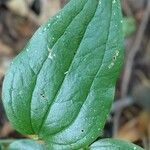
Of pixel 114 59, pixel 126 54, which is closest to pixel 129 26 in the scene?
pixel 126 54

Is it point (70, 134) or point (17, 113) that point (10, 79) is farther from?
point (70, 134)

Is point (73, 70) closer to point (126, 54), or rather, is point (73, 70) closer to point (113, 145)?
point (113, 145)

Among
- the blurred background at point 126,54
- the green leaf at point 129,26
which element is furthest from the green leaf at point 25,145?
the green leaf at point 129,26

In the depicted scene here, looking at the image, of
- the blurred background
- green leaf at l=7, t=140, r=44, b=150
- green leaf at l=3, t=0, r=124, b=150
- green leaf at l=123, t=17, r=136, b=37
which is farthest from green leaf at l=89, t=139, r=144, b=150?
green leaf at l=123, t=17, r=136, b=37

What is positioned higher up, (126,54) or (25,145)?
(25,145)

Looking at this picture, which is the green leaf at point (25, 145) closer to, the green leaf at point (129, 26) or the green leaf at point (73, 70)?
the green leaf at point (73, 70)

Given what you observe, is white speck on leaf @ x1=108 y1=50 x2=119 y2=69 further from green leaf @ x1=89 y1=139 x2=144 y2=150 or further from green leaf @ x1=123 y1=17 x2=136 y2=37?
green leaf @ x1=123 y1=17 x2=136 y2=37
